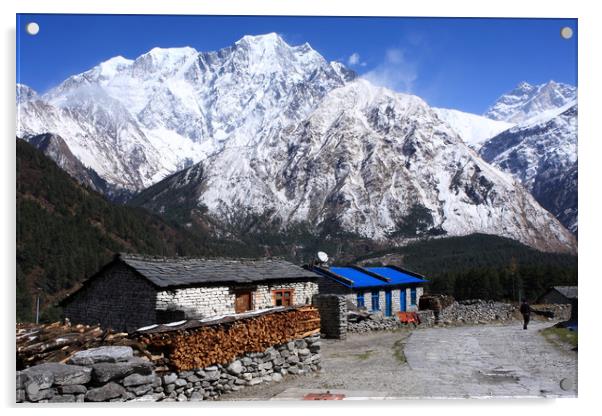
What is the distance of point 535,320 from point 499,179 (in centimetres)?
13299

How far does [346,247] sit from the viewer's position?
13725 cm

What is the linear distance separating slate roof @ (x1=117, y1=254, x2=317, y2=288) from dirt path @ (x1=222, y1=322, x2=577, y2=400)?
3.65m

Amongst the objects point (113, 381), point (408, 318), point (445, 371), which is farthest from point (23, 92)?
point (408, 318)

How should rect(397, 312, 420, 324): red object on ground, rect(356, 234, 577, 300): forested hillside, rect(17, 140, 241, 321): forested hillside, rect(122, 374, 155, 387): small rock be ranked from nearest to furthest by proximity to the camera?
rect(122, 374, 155, 387): small rock
rect(17, 140, 241, 321): forested hillside
rect(397, 312, 420, 324): red object on ground
rect(356, 234, 577, 300): forested hillside

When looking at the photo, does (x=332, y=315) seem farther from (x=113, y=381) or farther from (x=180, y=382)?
(x=113, y=381)

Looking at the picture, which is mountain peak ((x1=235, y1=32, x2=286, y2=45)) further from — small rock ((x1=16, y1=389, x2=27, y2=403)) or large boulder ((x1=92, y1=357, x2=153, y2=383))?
small rock ((x1=16, y1=389, x2=27, y2=403))

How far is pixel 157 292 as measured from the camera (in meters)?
16.5

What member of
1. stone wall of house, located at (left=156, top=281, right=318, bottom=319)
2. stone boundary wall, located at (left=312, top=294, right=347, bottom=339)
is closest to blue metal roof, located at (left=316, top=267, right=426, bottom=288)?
stone boundary wall, located at (left=312, top=294, right=347, bottom=339)

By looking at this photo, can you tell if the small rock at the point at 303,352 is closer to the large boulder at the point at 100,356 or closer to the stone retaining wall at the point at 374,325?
the large boulder at the point at 100,356

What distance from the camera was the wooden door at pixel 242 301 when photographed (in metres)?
19.3

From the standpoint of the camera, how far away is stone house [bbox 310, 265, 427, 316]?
3028 centimetres

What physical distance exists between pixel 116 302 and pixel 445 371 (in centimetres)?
898
